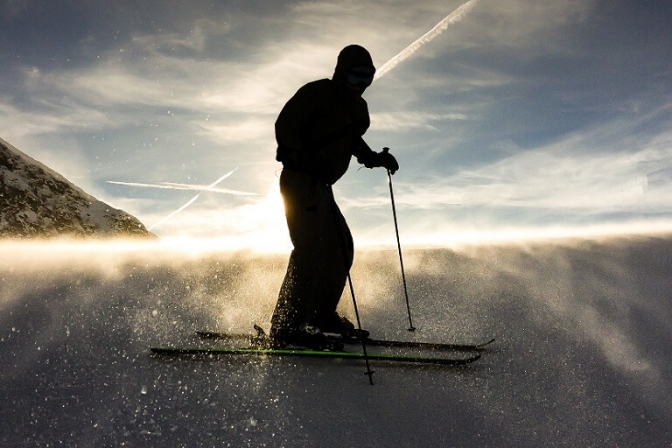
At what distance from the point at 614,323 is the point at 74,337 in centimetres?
540

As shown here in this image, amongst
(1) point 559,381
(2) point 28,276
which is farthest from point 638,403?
(2) point 28,276

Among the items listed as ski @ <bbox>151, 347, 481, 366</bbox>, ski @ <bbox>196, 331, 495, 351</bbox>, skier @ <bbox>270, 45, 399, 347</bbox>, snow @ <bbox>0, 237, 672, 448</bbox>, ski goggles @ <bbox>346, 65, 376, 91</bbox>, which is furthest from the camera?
ski goggles @ <bbox>346, 65, 376, 91</bbox>

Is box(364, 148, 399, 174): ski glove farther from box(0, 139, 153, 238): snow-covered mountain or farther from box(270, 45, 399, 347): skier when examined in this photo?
box(0, 139, 153, 238): snow-covered mountain

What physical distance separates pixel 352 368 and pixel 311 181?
1.90 metres

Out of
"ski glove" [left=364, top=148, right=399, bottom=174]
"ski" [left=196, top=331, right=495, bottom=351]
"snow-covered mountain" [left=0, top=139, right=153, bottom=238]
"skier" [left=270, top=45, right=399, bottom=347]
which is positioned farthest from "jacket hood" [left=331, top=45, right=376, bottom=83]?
"snow-covered mountain" [left=0, top=139, right=153, bottom=238]

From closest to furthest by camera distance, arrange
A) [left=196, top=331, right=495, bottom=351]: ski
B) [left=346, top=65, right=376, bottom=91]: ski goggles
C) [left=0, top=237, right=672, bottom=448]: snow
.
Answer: [left=0, top=237, right=672, bottom=448]: snow < [left=196, top=331, right=495, bottom=351]: ski < [left=346, top=65, right=376, bottom=91]: ski goggles

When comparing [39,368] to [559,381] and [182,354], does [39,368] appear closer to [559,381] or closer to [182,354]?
[182,354]

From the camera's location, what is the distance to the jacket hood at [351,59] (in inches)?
203

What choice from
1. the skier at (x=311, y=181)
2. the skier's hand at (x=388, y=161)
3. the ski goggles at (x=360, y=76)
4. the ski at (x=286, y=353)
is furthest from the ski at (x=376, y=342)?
the ski goggles at (x=360, y=76)

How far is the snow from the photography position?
3.07 metres

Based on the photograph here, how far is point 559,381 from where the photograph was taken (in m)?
3.95

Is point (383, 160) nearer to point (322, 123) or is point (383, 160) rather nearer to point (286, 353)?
point (322, 123)

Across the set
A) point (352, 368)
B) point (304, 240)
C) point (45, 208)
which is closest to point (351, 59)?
point (304, 240)

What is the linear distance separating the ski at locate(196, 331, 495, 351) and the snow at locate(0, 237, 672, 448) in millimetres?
184
